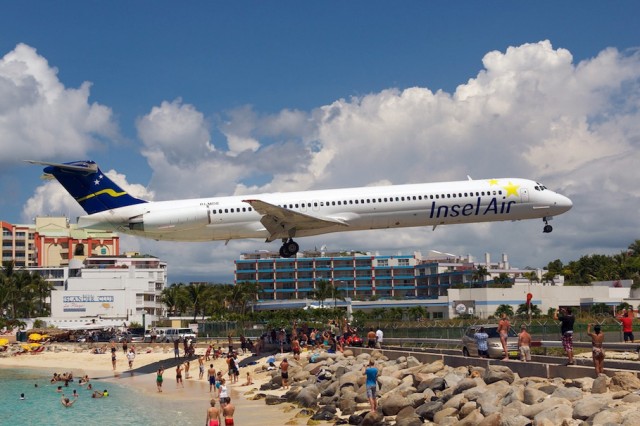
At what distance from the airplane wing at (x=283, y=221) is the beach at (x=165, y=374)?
7.81 m

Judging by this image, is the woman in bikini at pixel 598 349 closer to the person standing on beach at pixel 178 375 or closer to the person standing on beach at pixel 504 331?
the person standing on beach at pixel 504 331

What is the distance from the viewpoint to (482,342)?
2833cm

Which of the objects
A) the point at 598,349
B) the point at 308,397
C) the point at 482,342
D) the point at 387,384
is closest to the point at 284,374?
the point at 308,397

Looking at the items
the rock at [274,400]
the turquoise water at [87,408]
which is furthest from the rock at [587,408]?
the rock at [274,400]

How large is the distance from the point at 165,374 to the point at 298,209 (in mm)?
15937

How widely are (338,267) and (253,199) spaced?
116314 millimetres

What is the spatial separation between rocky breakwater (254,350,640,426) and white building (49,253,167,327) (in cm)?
7089

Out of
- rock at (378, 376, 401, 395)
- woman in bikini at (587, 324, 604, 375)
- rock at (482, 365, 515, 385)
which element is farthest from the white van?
woman in bikini at (587, 324, 604, 375)

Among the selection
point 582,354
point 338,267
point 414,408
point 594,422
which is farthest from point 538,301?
point 338,267

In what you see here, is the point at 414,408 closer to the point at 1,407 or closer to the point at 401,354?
the point at 401,354

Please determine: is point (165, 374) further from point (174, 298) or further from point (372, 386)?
point (174, 298)

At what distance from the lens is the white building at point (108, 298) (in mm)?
109875

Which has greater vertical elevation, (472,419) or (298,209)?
(298,209)

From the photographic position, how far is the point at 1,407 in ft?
135
